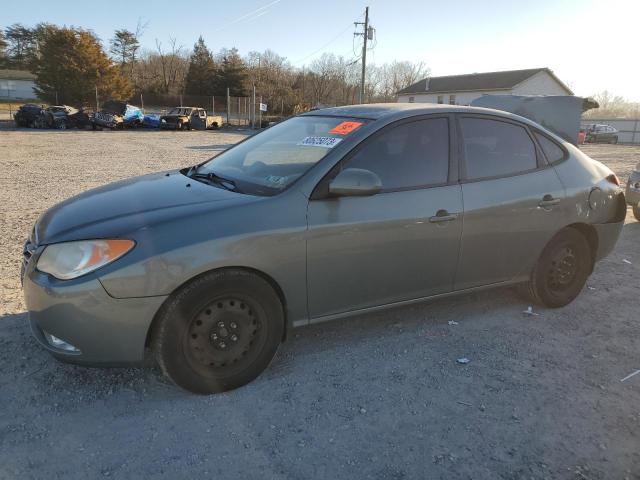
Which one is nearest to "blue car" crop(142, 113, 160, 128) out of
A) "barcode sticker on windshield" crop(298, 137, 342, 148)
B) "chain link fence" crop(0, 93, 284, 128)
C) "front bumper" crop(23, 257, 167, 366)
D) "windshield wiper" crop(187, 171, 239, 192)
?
"chain link fence" crop(0, 93, 284, 128)

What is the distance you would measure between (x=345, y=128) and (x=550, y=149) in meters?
Answer: 1.90

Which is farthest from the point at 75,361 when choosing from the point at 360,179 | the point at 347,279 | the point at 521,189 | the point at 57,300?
the point at 521,189

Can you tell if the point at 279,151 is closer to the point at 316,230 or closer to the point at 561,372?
the point at 316,230

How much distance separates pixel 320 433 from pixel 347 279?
38.8 inches

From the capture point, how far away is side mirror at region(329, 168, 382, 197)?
3020 mm

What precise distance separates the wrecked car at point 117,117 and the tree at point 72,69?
8.58 meters

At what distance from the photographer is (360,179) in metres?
3.03

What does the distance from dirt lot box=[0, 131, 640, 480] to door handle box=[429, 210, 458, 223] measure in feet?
3.03

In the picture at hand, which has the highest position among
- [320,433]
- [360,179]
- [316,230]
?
[360,179]

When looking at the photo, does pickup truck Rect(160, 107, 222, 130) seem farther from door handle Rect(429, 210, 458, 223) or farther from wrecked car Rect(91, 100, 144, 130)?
door handle Rect(429, 210, 458, 223)

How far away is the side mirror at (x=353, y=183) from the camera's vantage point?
3.02 meters

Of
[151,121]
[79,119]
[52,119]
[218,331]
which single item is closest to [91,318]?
[218,331]

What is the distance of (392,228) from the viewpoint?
129 inches

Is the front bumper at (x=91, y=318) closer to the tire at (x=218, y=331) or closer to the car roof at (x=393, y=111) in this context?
the tire at (x=218, y=331)
